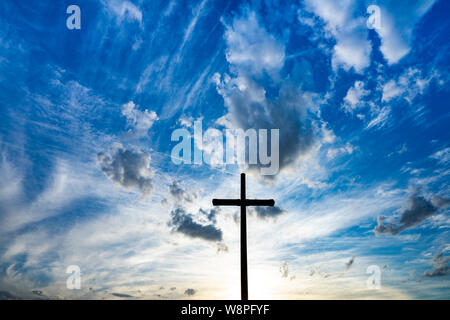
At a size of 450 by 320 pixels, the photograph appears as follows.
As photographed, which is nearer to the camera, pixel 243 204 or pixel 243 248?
pixel 243 248

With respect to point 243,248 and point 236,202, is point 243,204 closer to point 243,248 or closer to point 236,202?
point 236,202

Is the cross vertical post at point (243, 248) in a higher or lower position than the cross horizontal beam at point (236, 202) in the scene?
lower

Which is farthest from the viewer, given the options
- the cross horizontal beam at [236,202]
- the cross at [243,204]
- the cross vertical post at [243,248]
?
the cross horizontal beam at [236,202]

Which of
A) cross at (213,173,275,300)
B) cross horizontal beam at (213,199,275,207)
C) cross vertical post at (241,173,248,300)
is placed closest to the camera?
cross vertical post at (241,173,248,300)

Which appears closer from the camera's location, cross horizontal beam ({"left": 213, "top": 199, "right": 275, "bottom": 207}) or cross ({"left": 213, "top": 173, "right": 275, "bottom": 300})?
cross ({"left": 213, "top": 173, "right": 275, "bottom": 300})

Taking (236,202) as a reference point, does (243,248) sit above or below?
below

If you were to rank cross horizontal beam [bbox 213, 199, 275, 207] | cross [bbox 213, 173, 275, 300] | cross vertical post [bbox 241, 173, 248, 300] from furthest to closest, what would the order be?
1. cross horizontal beam [bbox 213, 199, 275, 207]
2. cross [bbox 213, 173, 275, 300]
3. cross vertical post [bbox 241, 173, 248, 300]

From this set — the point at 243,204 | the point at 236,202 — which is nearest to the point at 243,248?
the point at 243,204

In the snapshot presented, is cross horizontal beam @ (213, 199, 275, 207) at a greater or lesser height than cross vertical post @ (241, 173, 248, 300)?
greater
